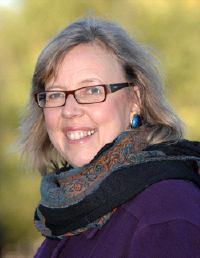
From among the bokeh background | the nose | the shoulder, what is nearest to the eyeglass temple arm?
the nose

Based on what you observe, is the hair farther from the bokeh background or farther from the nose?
the bokeh background

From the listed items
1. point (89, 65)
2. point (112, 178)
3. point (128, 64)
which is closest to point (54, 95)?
point (89, 65)

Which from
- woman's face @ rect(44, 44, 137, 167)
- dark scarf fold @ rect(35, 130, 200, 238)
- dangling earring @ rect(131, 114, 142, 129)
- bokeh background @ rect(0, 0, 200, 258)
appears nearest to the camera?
dark scarf fold @ rect(35, 130, 200, 238)

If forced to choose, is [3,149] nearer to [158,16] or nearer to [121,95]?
[158,16]

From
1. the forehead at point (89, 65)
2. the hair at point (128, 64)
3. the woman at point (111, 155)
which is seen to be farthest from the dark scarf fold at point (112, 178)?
the forehead at point (89, 65)

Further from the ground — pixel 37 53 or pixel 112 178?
pixel 37 53

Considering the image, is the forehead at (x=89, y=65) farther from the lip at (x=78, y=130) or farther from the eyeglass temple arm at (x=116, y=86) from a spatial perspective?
the lip at (x=78, y=130)

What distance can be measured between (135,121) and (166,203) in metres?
0.64

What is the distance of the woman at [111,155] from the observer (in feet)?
6.20

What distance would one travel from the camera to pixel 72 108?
2365 millimetres

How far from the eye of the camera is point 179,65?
788cm

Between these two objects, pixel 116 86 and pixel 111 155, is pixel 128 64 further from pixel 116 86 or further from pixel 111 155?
A: pixel 111 155

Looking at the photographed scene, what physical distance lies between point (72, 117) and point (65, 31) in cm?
39

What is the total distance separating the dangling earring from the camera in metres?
2.44
